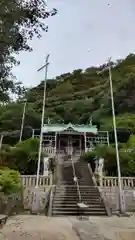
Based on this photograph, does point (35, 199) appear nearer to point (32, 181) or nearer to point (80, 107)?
point (32, 181)

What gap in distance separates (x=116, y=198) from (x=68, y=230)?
5.36 meters

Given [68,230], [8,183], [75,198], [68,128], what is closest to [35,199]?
[8,183]

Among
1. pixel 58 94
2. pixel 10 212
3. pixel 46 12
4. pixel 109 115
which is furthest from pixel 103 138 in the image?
pixel 58 94

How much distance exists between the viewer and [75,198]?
13.3m

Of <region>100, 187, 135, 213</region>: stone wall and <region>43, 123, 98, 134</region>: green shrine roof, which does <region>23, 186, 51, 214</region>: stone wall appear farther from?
<region>43, 123, 98, 134</region>: green shrine roof

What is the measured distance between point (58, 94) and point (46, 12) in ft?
175

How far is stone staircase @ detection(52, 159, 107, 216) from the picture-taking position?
38.7ft

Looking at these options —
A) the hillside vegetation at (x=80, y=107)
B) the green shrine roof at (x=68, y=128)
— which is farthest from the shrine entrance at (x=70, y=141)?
the hillside vegetation at (x=80, y=107)

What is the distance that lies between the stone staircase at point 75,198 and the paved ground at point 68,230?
1.64 m

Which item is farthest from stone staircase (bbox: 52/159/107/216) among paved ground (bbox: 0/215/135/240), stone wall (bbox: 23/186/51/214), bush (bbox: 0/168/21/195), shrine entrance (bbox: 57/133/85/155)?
shrine entrance (bbox: 57/133/85/155)

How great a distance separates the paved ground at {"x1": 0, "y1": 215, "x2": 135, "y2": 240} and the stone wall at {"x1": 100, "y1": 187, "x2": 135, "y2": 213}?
2.73 metres

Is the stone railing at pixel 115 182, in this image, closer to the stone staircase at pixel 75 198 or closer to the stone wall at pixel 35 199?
the stone staircase at pixel 75 198

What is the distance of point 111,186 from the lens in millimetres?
14336

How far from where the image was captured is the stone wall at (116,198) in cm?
1293
